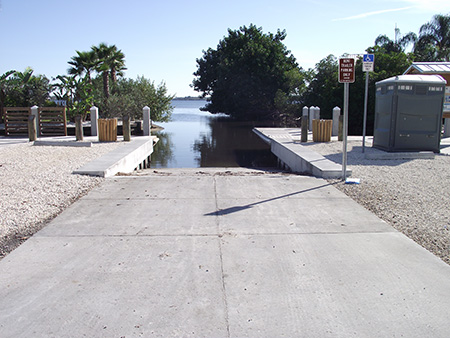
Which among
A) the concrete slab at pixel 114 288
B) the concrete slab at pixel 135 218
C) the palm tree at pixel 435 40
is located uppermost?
the palm tree at pixel 435 40

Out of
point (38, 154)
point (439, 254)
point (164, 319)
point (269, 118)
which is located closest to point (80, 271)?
point (164, 319)

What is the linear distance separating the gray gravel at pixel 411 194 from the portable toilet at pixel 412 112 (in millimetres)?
851

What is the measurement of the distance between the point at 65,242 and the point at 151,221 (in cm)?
135

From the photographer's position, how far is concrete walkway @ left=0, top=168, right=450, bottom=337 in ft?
11.7

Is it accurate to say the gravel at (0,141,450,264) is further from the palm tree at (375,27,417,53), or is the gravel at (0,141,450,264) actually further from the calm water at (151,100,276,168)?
the palm tree at (375,27,417,53)

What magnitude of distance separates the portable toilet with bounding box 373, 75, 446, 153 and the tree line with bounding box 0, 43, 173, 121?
63.4 ft

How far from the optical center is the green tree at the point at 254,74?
4156 centimetres

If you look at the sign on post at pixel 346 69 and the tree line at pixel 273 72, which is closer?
the sign on post at pixel 346 69

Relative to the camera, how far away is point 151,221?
637cm

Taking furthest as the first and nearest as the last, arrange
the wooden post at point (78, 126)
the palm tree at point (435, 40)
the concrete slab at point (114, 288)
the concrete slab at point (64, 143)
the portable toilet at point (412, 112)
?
the palm tree at point (435, 40)
the wooden post at point (78, 126)
the concrete slab at point (64, 143)
the portable toilet at point (412, 112)
the concrete slab at point (114, 288)

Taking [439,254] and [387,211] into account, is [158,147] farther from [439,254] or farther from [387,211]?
[439,254]

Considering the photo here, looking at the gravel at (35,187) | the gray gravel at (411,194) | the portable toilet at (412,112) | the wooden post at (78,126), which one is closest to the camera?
the gray gravel at (411,194)

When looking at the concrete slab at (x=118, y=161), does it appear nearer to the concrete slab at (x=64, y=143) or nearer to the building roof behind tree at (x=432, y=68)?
the concrete slab at (x=64, y=143)

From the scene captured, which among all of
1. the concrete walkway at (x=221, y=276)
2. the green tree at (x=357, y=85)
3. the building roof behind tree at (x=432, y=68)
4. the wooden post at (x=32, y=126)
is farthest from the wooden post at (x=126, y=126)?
the green tree at (x=357, y=85)
